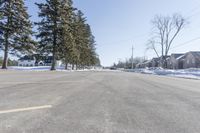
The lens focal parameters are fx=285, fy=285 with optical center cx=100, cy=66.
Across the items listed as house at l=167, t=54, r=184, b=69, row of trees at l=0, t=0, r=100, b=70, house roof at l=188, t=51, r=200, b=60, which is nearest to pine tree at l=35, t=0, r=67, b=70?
row of trees at l=0, t=0, r=100, b=70

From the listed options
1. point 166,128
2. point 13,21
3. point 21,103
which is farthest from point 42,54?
point 166,128

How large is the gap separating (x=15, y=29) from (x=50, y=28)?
574cm

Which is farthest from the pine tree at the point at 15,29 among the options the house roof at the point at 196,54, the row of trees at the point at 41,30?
the house roof at the point at 196,54

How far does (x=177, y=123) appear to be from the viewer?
5.47 meters

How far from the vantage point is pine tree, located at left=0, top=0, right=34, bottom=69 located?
41.2 meters

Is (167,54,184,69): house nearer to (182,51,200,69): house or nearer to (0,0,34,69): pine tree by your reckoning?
(182,51,200,69): house

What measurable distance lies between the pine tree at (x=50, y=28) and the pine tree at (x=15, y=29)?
6.62 feet

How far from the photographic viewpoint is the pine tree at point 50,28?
4525cm

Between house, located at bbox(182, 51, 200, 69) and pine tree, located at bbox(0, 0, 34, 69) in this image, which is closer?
pine tree, located at bbox(0, 0, 34, 69)

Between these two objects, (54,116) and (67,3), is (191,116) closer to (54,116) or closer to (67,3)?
(54,116)

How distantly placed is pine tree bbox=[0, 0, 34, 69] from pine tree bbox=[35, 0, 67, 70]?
2017mm

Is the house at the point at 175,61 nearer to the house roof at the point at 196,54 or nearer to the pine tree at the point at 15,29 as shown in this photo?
the house roof at the point at 196,54

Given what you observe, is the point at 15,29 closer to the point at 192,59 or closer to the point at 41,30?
the point at 41,30

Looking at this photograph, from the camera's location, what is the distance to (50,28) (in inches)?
1788
